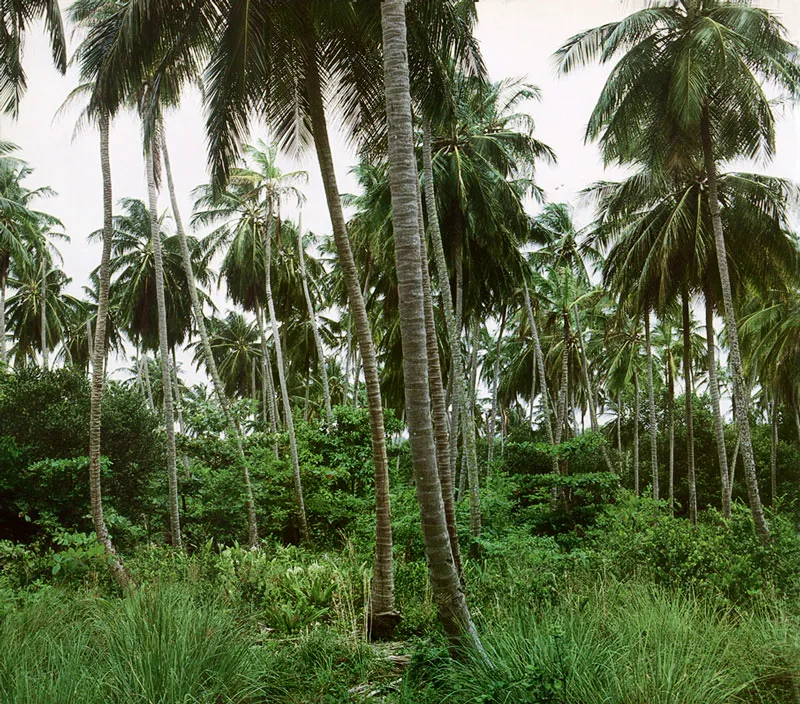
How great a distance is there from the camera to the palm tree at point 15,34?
7805 millimetres

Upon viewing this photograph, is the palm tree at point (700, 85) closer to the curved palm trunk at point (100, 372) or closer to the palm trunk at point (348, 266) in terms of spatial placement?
the palm trunk at point (348, 266)

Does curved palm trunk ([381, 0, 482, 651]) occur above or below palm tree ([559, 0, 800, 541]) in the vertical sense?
below

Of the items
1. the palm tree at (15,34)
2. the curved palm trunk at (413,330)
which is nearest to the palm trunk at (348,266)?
the curved palm trunk at (413,330)

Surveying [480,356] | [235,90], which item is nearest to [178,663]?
[235,90]

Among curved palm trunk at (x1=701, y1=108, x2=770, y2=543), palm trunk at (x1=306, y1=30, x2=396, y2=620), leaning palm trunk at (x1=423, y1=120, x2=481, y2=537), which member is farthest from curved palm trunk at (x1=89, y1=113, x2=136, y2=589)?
curved palm trunk at (x1=701, y1=108, x2=770, y2=543)

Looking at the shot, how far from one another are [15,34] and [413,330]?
748cm

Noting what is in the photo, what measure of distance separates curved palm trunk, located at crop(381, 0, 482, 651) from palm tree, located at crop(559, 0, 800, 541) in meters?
7.60

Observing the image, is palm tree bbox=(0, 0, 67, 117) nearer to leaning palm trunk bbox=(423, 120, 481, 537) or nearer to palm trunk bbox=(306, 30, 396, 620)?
palm trunk bbox=(306, 30, 396, 620)

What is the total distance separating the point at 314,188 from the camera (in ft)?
55.4

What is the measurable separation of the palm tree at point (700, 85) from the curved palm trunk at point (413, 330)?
7.60 m

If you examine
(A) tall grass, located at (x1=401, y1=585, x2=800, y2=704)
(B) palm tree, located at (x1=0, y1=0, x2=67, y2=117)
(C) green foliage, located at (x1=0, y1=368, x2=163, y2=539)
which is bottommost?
(A) tall grass, located at (x1=401, y1=585, x2=800, y2=704)

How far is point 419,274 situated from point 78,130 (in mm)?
8840

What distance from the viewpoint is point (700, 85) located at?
10.2 metres

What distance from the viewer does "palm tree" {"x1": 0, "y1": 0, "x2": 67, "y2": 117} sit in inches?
307
